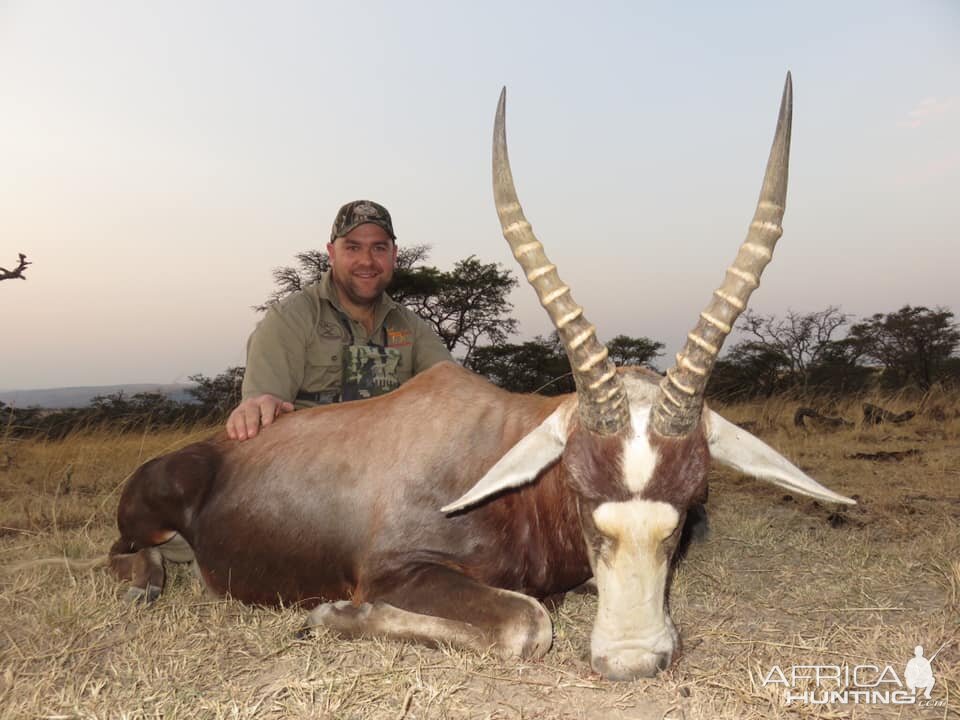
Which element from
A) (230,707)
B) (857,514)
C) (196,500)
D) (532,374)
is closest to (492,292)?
(532,374)

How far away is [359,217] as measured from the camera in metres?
5.94

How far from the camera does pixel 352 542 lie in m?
3.67

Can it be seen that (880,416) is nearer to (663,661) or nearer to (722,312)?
(722,312)

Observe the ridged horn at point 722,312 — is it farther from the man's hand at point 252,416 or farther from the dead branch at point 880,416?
the dead branch at point 880,416

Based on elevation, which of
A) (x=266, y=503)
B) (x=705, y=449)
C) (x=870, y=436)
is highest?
(x=705, y=449)

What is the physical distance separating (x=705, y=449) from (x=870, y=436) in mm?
7690

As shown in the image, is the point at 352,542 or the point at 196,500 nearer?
the point at 352,542

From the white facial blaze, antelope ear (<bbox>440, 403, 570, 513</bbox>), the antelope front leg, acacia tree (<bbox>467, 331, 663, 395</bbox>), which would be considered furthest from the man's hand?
acacia tree (<bbox>467, 331, 663, 395</bbox>)

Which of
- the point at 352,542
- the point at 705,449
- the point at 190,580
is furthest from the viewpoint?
the point at 190,580

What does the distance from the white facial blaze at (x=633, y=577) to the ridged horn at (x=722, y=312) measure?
1.01 ft

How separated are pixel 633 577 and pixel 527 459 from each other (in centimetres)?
60

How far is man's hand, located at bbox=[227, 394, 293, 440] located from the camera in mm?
4316

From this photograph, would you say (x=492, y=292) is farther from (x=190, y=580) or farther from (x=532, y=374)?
(x=190, y=580)

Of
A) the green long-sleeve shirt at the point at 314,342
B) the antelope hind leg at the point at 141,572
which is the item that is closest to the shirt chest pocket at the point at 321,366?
the green long-sleeve shirt at the point at 314,342
